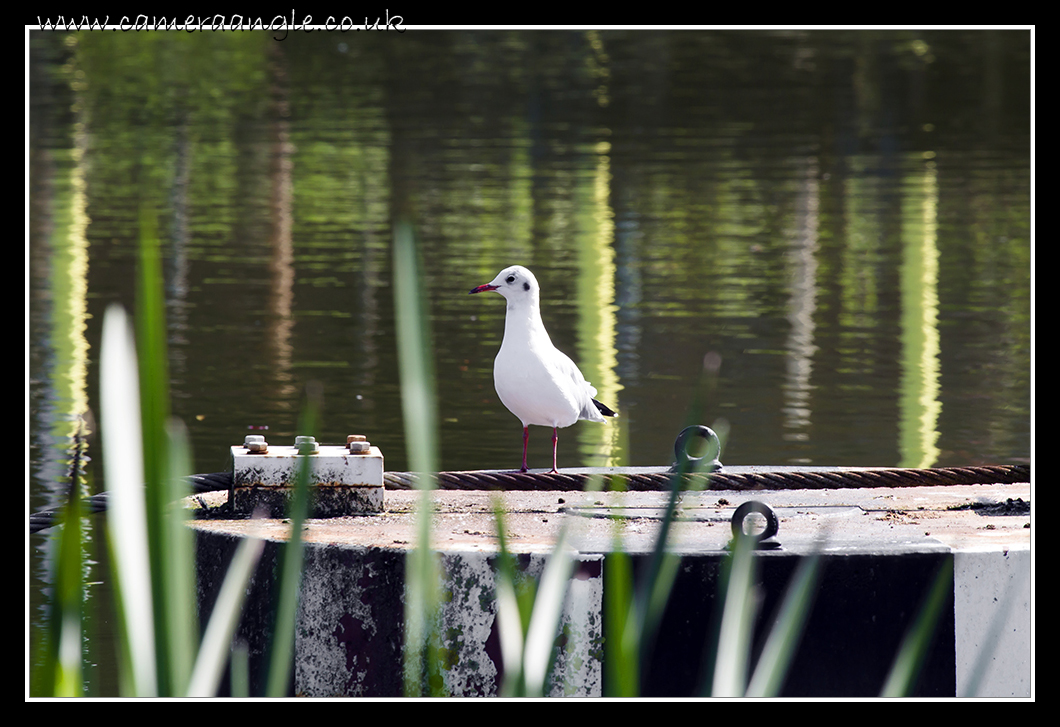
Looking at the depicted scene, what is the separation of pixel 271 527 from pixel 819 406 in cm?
720

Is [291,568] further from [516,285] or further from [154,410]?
[516,285]

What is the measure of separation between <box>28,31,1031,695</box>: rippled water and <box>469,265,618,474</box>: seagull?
1.39 m

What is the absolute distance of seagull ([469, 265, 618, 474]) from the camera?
252 inches

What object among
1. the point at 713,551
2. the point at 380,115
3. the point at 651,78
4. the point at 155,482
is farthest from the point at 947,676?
the point at 651,78

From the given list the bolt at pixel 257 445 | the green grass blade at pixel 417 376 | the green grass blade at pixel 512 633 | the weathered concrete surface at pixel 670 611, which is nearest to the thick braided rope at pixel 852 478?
the bolt at pixel 257 445

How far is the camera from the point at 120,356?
5.22 feet

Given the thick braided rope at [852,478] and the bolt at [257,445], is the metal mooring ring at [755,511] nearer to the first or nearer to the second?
the thick braided rope at [852,478]

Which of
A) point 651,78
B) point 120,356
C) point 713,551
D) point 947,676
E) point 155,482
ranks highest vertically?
point 651,78

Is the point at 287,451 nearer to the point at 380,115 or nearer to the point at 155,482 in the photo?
the point at 155,482

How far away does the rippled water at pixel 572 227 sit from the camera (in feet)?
39.0

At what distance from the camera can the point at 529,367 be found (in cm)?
638

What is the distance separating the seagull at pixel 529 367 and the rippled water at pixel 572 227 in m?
1.39

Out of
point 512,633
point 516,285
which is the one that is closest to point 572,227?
point 516,285

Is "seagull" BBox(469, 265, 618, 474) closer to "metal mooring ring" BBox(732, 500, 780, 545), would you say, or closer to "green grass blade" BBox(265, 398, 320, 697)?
"metal mooring ring" BBox(732, 500, 780, 545)
